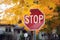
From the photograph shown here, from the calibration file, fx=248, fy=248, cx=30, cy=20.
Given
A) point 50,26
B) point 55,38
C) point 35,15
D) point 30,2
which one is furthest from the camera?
point 55,38

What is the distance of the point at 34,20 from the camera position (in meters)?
6.60

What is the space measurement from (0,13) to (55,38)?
84.4 feet

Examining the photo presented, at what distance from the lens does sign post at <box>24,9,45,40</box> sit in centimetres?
657

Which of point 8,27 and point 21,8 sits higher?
point 21,8

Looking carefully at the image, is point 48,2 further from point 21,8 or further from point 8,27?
point 8,27

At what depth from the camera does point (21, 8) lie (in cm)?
755

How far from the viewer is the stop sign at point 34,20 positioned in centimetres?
657

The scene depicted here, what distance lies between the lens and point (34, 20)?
21.6 feet

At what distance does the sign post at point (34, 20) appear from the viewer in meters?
6.57

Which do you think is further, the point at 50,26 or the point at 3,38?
the point at 3,38

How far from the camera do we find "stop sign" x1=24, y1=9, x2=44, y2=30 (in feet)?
21.6

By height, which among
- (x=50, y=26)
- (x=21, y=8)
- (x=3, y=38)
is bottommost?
(x=3, y=38)

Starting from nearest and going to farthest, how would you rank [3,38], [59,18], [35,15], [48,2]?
[35,15]
[48,2]
[59,18]
[3,38]

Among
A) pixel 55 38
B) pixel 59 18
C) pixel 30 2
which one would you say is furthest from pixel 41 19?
pixel 55 38
